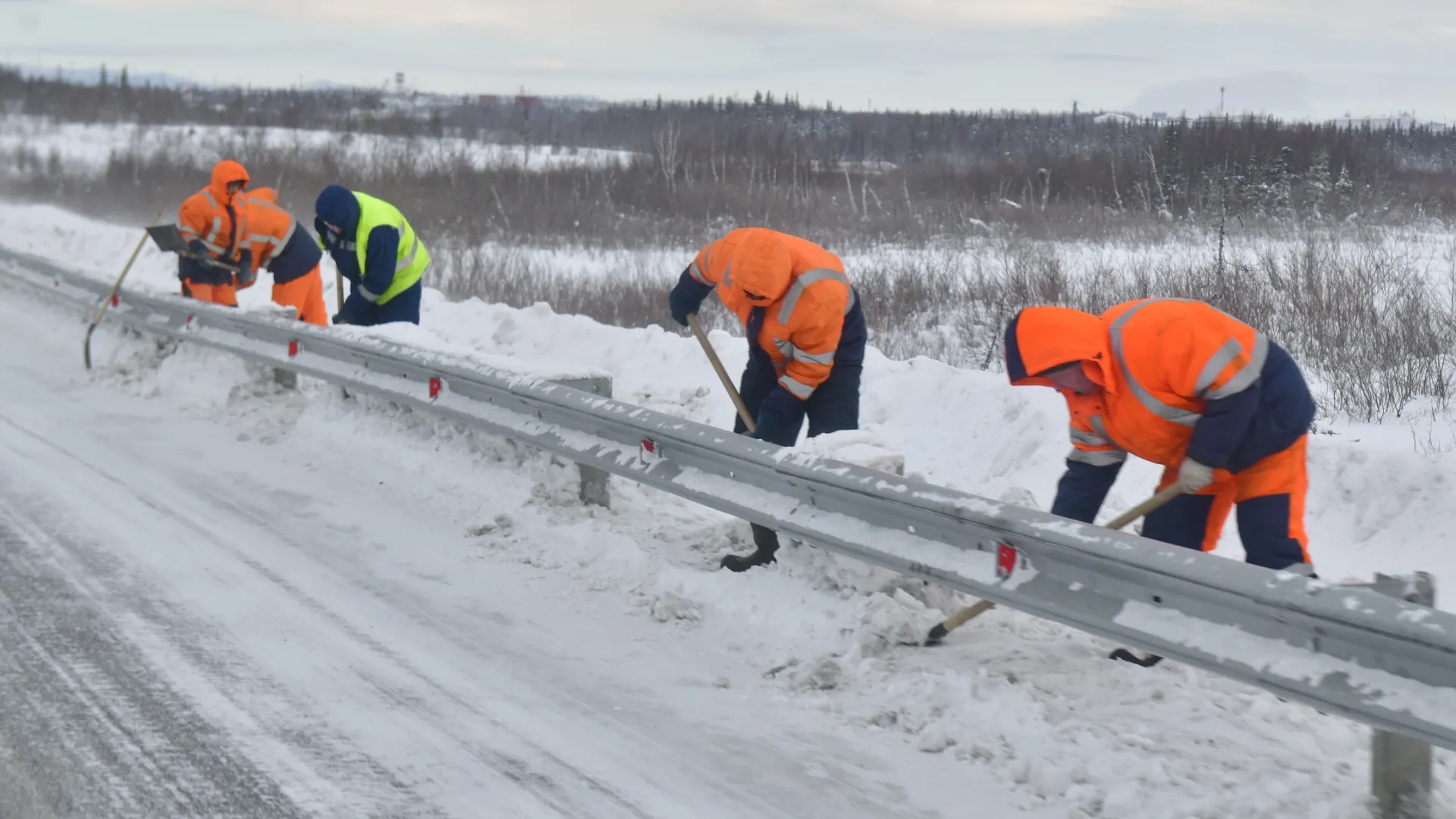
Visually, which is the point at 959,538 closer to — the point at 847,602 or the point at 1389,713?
the point at 847,602

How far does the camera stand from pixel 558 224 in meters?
25.1

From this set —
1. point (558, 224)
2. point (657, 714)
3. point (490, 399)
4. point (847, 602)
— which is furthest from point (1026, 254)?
point (558, 224)

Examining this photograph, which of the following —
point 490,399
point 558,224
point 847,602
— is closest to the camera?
point 847,602

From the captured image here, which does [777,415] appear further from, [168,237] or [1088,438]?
[168,237]

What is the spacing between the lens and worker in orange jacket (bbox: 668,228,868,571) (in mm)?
5375

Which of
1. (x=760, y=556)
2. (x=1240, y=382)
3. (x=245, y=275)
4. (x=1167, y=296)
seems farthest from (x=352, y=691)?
(x=1167, y=296)

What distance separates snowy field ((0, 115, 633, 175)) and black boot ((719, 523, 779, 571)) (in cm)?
2742

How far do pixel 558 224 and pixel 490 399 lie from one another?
1937cm

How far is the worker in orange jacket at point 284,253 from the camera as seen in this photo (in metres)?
9.32

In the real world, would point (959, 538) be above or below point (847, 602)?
above

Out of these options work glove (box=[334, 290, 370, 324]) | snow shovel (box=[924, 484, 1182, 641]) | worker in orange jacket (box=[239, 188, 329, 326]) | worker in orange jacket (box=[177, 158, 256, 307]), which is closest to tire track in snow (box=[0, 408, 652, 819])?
snow shovel (box=[924, 484, 1182, 641])

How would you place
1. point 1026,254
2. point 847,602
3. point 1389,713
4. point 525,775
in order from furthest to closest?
point 1026,254
point 847,602
point 525,775
point 1389,713

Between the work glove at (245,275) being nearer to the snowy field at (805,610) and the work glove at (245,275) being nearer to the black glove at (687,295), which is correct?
the snowy field at (805,610)

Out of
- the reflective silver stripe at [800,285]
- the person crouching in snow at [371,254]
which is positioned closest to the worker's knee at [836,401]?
the reflective silver stripe at [800,285]
